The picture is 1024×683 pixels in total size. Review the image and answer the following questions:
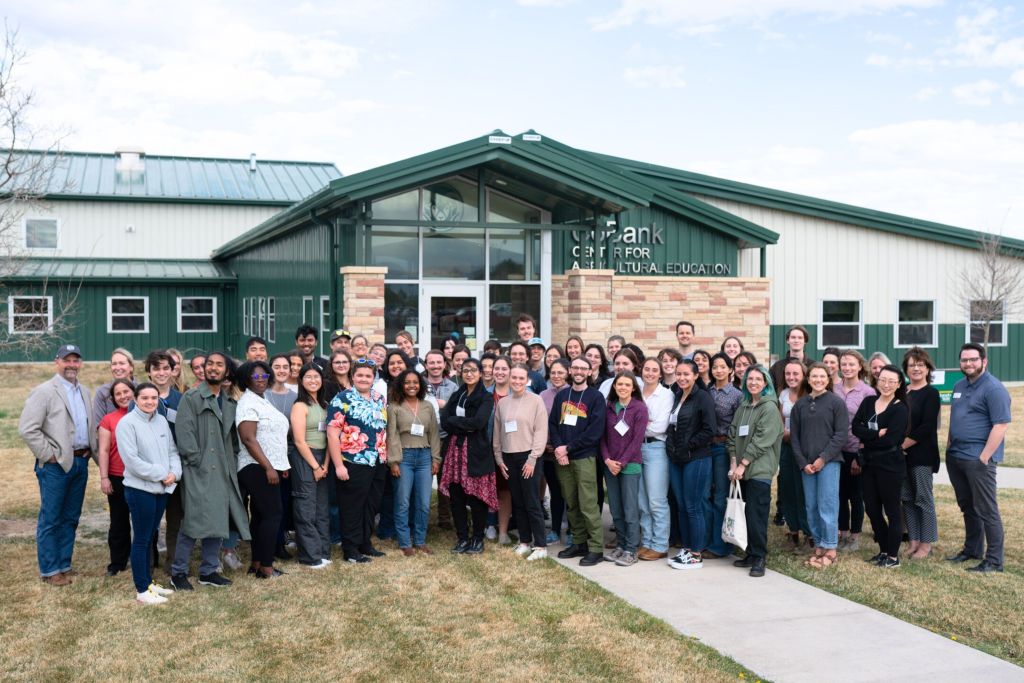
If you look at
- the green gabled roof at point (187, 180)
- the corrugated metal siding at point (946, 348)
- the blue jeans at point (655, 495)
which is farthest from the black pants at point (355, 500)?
the green gabled roof at point (187, 180)

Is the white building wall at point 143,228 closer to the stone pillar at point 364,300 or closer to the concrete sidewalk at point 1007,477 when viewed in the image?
the stone pillar at point 364,300

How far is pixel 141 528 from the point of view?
666cm

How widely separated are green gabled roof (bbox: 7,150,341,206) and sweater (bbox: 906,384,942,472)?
28.2m

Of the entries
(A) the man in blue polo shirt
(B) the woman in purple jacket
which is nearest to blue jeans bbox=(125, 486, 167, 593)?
(B) the woman in purple jacket

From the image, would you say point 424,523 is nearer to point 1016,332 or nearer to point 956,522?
point 956,522

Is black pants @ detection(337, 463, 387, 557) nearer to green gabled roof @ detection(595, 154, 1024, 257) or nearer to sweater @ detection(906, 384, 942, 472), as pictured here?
sweater @ detection(906, 384, 942, 472)

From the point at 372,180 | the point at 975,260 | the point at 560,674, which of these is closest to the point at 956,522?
the point at 560,674

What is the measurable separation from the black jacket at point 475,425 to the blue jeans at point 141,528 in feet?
8.31

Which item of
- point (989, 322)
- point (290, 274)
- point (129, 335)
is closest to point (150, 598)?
point (290, 274)

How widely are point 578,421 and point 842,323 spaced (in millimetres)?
14517

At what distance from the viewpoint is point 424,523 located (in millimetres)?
8141

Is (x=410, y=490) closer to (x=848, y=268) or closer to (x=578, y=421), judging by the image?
(x=578, y=421)

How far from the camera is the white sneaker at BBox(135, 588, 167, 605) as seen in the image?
667cm

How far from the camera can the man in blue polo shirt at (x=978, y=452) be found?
24.5ft
